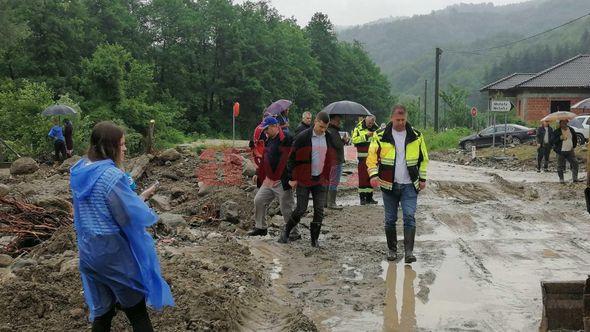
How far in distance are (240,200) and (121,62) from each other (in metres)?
25.7

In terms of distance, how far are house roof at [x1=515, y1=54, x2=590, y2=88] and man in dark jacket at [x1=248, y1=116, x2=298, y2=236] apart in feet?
121

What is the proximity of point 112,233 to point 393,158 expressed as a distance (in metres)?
4.28

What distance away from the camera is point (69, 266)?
5.84 meters

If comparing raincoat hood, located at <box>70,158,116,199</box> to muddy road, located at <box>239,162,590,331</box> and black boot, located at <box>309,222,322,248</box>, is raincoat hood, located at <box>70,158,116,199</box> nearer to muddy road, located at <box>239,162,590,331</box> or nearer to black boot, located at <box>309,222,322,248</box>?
muddy road, located at <box>239,162,590,331</box>

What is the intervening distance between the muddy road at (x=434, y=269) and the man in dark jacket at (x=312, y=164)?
2.23 feet

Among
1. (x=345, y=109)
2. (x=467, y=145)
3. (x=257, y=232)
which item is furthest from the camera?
(x=467, y=145)

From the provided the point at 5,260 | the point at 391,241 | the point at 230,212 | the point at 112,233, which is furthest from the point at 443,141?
the point at 112,233

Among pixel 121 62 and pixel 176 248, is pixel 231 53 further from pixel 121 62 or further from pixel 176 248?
pixel 176 248

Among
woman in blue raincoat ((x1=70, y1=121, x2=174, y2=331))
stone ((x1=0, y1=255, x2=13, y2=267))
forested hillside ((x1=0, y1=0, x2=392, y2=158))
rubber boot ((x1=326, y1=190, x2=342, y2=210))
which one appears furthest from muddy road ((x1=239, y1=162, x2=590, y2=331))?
forested hillside ((x1=0, y1=0, x2=392, y2=158))

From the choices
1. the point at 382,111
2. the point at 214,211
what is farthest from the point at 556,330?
the point at 382,111

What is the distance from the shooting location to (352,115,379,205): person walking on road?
1225 centimetres

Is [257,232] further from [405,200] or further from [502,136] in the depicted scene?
[502,136]

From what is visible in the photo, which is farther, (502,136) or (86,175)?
(502,136)

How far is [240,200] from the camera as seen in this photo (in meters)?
11.0
